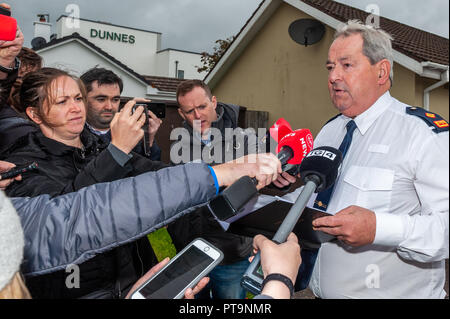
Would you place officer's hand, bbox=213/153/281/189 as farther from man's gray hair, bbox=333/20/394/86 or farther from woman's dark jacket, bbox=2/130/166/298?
man's gray hair, bbox=333/20/394/86

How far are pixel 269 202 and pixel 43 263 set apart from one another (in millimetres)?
908

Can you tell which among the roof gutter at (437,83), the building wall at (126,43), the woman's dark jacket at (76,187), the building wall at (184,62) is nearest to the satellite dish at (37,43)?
the building wall at (126,43)

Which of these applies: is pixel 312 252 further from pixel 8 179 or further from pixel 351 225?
pixel 8 179

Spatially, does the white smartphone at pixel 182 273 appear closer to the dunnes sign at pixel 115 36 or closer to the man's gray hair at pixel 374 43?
the man's gray hair at pixel 374 43

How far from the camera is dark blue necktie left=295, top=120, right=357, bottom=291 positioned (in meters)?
1.86

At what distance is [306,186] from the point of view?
133 cm

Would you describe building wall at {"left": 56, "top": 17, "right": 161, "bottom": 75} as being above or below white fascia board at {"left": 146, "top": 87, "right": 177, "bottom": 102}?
above

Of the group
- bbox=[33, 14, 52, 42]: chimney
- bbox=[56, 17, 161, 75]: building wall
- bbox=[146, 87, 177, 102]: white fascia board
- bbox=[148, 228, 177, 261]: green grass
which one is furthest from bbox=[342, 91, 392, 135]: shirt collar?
bbox=[56, 17, 161, 75]: building wall

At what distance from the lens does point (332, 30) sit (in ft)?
24.4

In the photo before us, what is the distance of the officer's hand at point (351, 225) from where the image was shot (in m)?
1.57

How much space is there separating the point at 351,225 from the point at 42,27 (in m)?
Result: 24.9

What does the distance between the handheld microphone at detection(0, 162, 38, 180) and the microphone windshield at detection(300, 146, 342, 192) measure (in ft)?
3.72

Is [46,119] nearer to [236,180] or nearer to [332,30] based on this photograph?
[236,180]

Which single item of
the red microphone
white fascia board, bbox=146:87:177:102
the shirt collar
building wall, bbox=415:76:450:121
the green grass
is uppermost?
white fascia board, bbox=146:87:177:102
